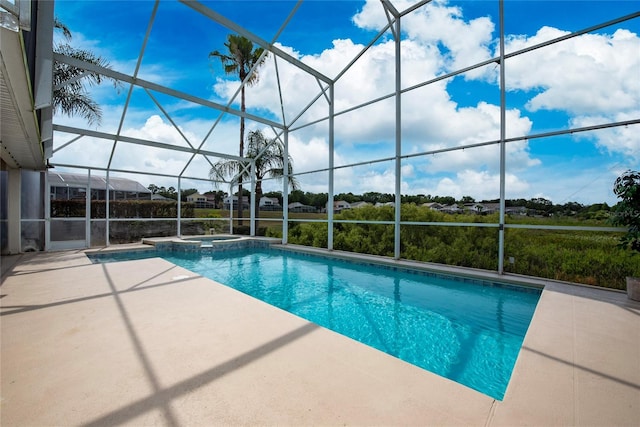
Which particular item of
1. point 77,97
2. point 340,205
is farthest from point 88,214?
point 340,205

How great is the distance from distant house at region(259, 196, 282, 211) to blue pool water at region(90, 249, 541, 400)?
4.39 metres

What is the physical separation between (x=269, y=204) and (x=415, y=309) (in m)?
9.02

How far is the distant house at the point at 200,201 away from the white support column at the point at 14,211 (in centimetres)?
516

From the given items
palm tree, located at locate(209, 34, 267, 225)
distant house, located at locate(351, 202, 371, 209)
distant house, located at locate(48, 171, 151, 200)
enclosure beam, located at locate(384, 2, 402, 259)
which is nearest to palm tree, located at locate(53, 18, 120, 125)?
distant house, located at locate(48, 171, 151, 200)

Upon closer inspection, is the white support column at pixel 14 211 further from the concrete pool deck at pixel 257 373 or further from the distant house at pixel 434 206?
the distant house at pixel 434 206

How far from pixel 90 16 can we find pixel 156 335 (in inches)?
307

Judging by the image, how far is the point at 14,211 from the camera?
7.06 m

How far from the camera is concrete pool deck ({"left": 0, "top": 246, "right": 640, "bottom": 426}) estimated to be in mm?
1562

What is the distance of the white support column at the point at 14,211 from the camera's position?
702cm

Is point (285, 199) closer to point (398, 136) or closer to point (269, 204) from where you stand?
point (269, 204)

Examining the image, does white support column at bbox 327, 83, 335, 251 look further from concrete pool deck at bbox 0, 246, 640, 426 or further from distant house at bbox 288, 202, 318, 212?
concrete pool deck at bbox 0, 246, 640, 426

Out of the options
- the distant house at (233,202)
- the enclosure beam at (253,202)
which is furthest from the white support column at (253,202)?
the distant house at (233,202)

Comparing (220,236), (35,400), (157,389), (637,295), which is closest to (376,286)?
(637,295)

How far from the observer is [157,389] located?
1761mm
